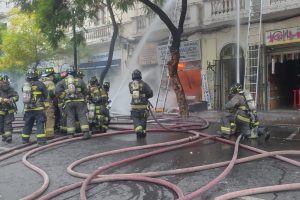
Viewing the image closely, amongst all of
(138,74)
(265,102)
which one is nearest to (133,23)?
(265,102)

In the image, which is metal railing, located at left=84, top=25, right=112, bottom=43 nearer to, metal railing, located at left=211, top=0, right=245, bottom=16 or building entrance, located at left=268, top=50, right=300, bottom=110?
metal railing, located at left=211, top=0, right=245, bottom=16

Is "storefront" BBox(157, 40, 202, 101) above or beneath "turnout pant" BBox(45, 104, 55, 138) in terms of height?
above

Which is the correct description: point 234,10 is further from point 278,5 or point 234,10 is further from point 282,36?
point 282,36

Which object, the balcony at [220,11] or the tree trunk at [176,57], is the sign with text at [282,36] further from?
the tree trunk at [176,57]

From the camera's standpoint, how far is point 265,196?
447cm

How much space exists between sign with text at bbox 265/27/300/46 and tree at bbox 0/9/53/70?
1019 centimetres

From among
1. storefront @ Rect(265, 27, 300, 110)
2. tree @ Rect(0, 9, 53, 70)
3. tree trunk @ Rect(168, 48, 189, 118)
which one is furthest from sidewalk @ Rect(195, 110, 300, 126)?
tree @ Rect(0, 9, 53, 70)

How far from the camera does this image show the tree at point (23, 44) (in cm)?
1944

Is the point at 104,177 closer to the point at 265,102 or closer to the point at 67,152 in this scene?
the point at 67,152

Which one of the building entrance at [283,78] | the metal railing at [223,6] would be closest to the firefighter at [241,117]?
the building entrance at [283,78]

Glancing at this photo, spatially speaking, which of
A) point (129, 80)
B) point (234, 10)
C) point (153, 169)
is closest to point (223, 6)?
point (234, 10)

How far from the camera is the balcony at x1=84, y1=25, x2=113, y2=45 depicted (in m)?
21.6

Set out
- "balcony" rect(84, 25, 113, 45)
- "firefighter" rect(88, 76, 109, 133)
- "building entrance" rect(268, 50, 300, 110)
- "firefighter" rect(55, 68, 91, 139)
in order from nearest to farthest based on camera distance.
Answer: "firefighter" rect(55, 68, 91, 139)
"firefighter" rect(88, 76, 109, 133)
"building entrance" rect(268, 50, 300, 110)
"balcony" rect(84, 25, 113, 45)

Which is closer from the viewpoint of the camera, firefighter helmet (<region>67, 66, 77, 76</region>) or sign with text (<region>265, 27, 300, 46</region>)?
firefighter helmet (<region>67, 66, 77, 76</region>)
